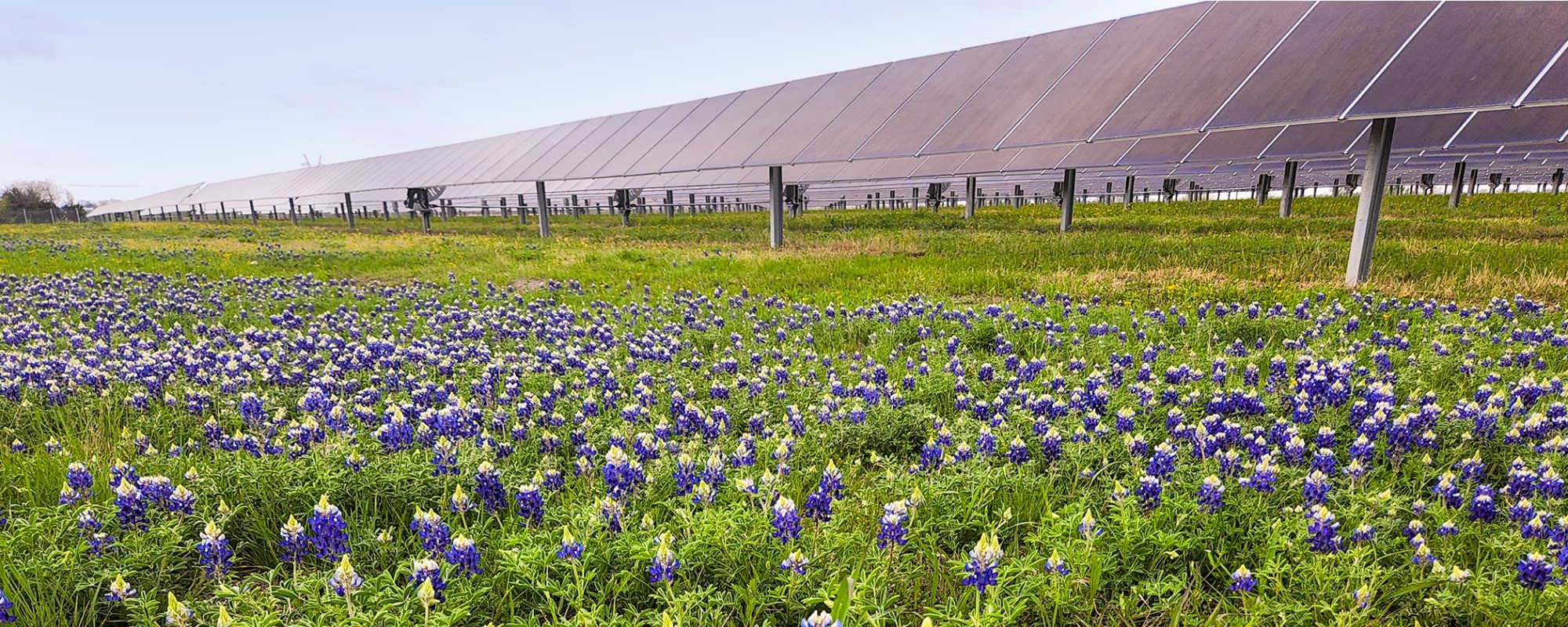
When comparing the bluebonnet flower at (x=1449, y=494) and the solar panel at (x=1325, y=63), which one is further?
the solar panel at (x=1325, y=63)

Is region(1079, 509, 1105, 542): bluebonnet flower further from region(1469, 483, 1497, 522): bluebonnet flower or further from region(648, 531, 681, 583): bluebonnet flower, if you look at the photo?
region(1469, 483, 1497, 522): bluebonnet flower

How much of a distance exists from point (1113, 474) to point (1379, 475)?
1.18m

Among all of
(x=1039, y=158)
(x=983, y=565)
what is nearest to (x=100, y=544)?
(x=983, y=565)

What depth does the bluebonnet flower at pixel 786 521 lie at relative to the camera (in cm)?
230

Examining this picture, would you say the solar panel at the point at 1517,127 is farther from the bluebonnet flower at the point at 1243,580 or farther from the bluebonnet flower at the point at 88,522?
the bluebonnet flower at the point at 88,522

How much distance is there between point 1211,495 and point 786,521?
→ 163 cm

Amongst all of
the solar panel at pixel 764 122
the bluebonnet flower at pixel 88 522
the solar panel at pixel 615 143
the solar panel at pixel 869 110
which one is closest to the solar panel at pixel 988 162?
the solar panel at pixel 869 110

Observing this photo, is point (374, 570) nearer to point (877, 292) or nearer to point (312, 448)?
point (312, 448)

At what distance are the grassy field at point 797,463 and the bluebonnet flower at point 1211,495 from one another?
0.01 m

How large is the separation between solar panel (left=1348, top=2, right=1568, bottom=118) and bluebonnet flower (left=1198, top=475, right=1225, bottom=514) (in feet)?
22.5

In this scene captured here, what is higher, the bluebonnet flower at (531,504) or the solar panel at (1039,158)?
the solar panel at (1039,158)

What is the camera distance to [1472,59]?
757 cm

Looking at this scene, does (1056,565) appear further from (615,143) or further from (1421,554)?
(615,143)

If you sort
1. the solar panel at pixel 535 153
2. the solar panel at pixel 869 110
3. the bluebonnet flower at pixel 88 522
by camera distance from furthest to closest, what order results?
the solar panel at pixel 535 153 → the solar panel at pixel 869 110 → the bluebonnet flower at pixel 88 522
